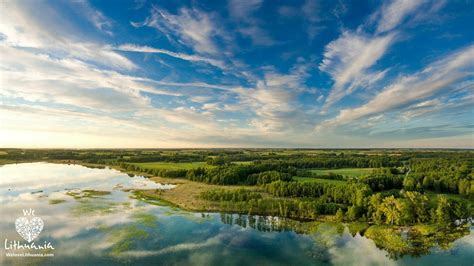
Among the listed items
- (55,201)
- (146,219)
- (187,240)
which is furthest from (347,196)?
(55,201)

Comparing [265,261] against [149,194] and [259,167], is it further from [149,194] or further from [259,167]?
[259,167]

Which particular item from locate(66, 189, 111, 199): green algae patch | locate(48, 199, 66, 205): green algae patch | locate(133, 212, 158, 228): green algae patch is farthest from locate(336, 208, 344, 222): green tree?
locate(48, 199, 66, 205): green algae patch

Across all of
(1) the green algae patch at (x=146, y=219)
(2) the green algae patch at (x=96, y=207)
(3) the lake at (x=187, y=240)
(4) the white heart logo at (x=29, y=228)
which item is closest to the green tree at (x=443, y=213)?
(3) the lake at (x=187, y=240)

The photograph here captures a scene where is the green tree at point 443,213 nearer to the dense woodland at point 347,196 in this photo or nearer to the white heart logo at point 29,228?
the dense woodland at point 347,196

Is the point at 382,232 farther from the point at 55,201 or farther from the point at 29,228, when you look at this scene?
the point at 55,201

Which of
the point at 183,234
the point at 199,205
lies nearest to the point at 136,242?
the point at 183,234

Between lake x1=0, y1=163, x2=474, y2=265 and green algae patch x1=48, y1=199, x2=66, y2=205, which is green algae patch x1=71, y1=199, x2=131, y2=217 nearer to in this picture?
lake x1=0, y1=163, x2=474, y2=265

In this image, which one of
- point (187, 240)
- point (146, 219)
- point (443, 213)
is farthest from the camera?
point (443, 213)
